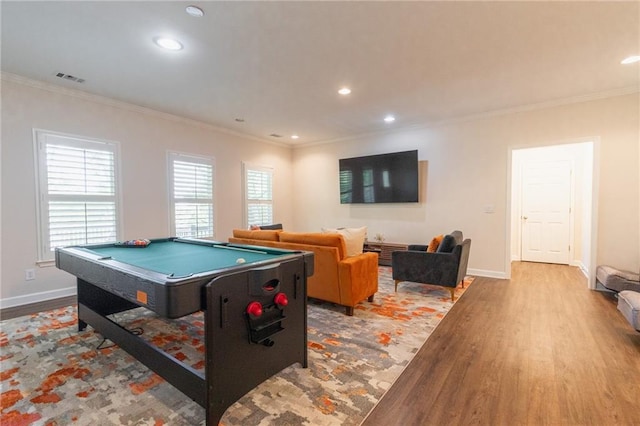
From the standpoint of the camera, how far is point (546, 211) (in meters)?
6.08

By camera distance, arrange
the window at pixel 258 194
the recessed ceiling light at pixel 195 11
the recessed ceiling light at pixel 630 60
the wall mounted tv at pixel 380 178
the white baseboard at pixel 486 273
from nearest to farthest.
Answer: the recessed ceiling light at pixel 195 11, the recessed ceiling light at pixel 630 60, the white baseboard at pixel 486 273, the wall mounted tv at pixel 380 178, the window at pixel 258 194

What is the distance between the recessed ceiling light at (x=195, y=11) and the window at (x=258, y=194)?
391 centimetres

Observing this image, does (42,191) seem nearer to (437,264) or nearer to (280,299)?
(280,299)

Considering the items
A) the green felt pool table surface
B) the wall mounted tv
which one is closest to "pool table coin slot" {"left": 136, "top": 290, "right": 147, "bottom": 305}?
the green felt pool table surface

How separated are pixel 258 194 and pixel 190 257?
408 cm

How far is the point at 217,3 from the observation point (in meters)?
2.18

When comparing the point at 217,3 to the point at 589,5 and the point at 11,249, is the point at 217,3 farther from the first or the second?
the point at 11,249

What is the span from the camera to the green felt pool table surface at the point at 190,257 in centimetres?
194

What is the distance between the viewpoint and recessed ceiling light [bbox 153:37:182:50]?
2.65 metres

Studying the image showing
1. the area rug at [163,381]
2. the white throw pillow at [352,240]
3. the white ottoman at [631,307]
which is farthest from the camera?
the white throw pillow at [352,240]

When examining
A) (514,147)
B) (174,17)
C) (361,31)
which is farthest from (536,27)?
(174,17)

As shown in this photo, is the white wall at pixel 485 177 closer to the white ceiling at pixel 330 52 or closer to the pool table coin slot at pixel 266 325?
the white ceiling at pixel 330 52

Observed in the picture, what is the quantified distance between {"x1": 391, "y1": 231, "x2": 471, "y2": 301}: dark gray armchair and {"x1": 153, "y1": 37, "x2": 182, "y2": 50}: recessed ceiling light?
3.45m

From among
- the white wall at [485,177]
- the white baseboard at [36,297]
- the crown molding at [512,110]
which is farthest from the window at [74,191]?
the crown molding at [512,110]
